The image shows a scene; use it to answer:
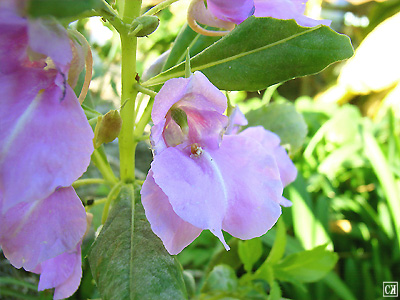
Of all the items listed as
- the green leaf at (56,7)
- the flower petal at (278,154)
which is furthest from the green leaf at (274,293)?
the green leaf at (56,7)

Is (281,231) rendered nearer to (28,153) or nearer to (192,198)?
(192,198)

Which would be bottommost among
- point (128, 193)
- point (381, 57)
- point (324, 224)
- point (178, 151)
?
point (381, 57)

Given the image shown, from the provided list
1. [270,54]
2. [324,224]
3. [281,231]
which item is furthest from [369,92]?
[270,54]

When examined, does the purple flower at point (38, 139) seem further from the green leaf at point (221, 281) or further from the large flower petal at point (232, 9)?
the green leaf at point (221, 281)

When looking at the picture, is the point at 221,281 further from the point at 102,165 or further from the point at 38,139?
the point at 38,139

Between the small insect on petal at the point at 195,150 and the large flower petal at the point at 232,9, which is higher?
the large flower petal at the point at 232,9

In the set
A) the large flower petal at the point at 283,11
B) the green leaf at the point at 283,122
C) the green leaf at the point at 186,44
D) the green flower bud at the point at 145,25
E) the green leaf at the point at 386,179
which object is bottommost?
the green leaf at the point at 386,179

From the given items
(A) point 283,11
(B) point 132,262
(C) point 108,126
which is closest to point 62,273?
(B) point 132,262

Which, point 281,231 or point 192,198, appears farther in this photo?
point 281,231
